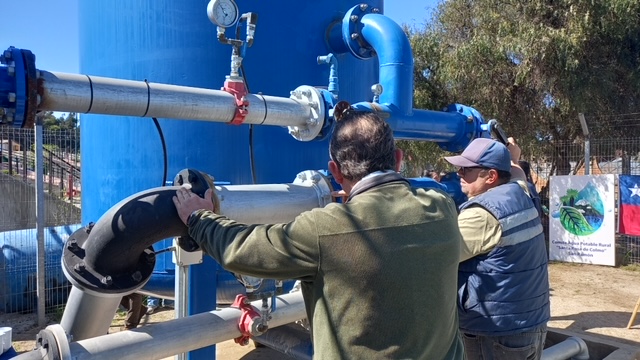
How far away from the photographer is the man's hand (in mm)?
1781

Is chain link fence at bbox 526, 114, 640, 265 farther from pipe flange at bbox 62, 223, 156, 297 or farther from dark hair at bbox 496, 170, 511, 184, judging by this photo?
pipe flange at bbox 62, 223, 156, 297

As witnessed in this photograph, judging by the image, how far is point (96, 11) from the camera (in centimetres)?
374

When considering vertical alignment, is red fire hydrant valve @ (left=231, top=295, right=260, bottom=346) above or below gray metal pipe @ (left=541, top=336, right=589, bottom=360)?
above

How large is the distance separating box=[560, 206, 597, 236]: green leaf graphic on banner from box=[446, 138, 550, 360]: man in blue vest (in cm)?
702

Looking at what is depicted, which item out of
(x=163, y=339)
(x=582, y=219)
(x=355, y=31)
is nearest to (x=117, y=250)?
(x=163, y=339)

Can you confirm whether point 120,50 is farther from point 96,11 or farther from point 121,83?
point 121,83

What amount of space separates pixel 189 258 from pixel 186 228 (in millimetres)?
374

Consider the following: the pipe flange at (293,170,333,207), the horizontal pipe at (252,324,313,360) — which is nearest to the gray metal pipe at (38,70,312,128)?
the pipe flange at (293,170,333,207)

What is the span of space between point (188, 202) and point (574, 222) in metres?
8.56

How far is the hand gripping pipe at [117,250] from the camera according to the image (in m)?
1.78

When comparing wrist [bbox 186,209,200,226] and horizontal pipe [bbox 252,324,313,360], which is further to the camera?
horizontal pipe [bbox 252,324,313,360]

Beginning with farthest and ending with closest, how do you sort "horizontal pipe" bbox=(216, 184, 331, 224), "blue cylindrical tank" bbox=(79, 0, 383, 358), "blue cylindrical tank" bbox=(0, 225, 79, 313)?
"blue cylindrical tank" bbox=(0, 225, 79, 313)
"blue cylindrical tank" bbox=(79, 0, 383, 358)
"horizontal pipe" bbox=(216, 184, 331, 224)

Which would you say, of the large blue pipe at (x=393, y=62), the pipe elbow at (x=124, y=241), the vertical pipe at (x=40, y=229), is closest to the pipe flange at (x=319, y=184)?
the pipe elbow at (x=124, y=241)

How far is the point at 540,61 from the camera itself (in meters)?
9.22
